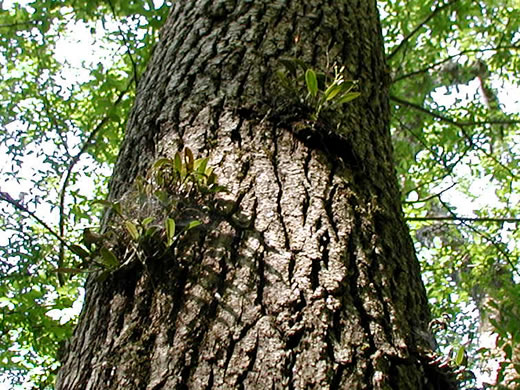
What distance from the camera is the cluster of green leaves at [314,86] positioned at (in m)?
1.67

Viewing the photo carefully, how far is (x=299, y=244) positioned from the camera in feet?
4.42

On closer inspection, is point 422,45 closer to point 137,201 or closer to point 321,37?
point 321,37

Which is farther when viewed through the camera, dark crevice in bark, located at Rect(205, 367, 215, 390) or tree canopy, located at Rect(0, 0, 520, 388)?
tree canopy, located at Rect(0, 0, 520, 388)

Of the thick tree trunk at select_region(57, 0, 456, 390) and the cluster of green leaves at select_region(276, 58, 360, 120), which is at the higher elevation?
the cluster of green leaves at select_region(276, 58, 360, 120)

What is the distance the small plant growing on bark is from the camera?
1.37 metres

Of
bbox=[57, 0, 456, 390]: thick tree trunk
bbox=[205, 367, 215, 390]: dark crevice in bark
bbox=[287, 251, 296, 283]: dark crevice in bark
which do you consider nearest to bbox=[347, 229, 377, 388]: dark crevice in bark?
bbox=[57, 0, 456, 390]: thick tree trunk

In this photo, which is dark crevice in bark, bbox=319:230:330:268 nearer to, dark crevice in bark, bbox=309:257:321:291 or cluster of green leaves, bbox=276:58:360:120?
dark crevice in bark, bbox=309:257:321:291

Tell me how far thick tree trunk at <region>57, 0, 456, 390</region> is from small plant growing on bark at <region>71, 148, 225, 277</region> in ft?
0.16

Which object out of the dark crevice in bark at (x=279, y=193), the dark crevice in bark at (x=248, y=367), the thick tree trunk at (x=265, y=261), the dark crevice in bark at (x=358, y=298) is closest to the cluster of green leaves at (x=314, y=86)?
the thick tree trunk at (x=265, y=261)

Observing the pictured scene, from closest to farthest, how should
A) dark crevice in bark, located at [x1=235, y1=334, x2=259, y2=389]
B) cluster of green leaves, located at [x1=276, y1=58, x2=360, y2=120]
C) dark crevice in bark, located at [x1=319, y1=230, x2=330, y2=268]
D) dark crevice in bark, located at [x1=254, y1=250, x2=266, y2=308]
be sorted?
dark crevice in bark, located at [x1=235, y1=334, x2=259, y2=389] → dark crevice in bark, located at [x1=254, y1=250, x2=266, y2=308] → dark crevice in bark, located at [x1=319, y1=230, x2=330, y2=268] → cluster of green leaves, located at [x1=276, y1=58, x2=360, y2=120]

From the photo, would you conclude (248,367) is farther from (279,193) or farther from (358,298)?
(279,193)

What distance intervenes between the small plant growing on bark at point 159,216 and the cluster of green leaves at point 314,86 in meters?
0.45

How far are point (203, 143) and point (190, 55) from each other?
23.8 inches

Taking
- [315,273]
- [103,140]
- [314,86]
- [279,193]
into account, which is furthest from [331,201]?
[103,140]
